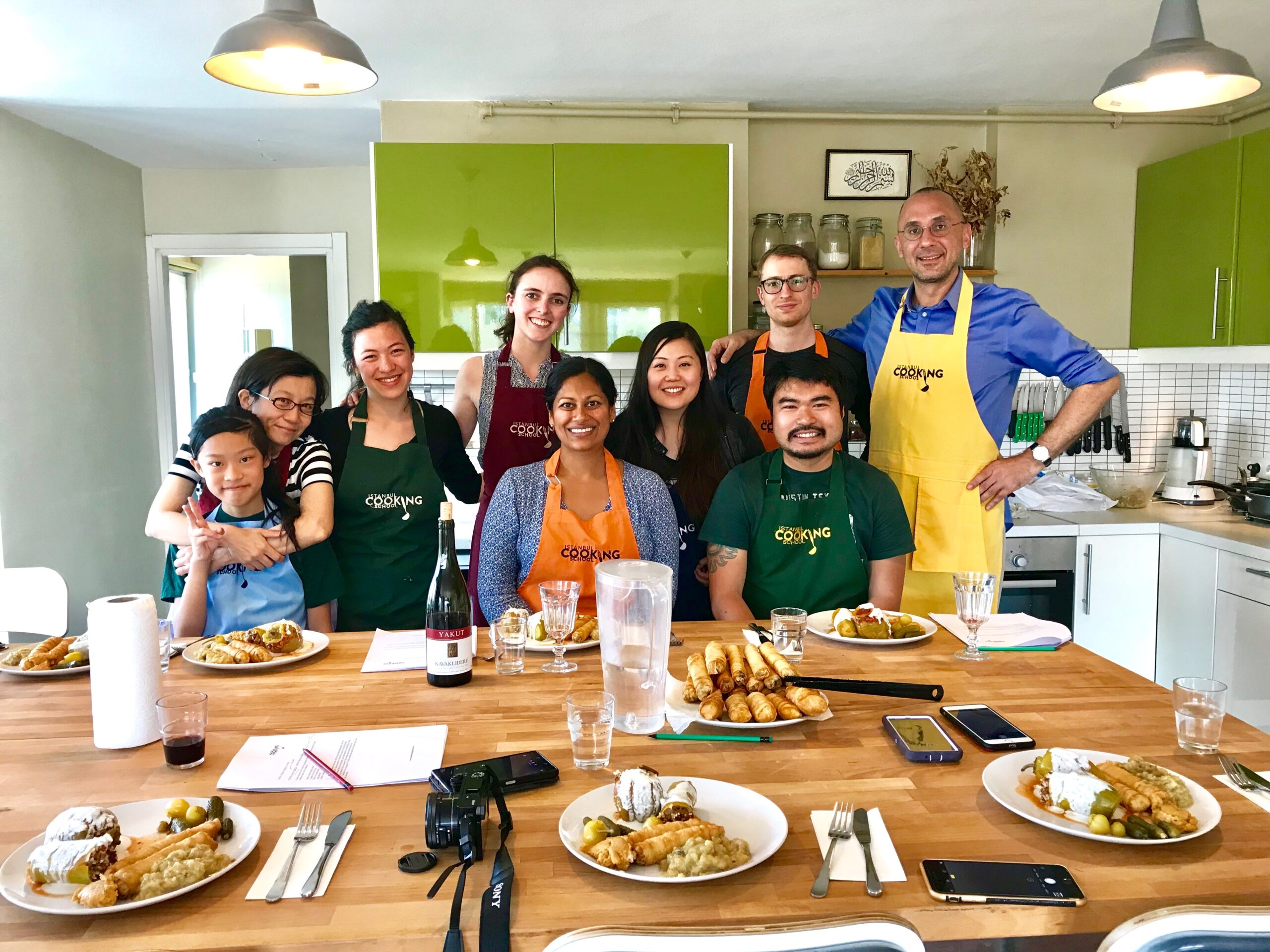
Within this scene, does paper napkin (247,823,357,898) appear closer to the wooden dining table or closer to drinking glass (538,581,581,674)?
the wooden dining table

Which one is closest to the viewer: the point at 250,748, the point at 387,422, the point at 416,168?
the point at 250,748

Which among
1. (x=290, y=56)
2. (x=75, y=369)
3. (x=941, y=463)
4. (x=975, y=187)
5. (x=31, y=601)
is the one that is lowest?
(x=31, y=601)

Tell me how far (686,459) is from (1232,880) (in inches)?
66.4

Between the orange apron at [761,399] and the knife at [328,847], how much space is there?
6.22 feet

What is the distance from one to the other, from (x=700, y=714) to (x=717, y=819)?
0.29m

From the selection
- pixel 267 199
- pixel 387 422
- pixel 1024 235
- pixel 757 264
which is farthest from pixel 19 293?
pixel 1024 235

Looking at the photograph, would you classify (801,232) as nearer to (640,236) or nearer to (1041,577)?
(640,236)

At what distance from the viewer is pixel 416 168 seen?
342 cm

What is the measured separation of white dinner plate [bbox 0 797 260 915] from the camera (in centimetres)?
91

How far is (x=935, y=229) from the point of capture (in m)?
2.63

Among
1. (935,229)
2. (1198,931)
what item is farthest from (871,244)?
(1198,931)

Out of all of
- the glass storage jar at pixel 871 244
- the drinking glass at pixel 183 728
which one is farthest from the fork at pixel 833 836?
the glass storage jar at pixel 871 244

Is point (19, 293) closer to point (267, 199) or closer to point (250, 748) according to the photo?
point (267, 199)

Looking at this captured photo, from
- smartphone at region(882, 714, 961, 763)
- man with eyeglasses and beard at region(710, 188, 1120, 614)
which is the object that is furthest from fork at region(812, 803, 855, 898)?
man with eyeglasses and beard at region(710, 188, 1120, 614)
